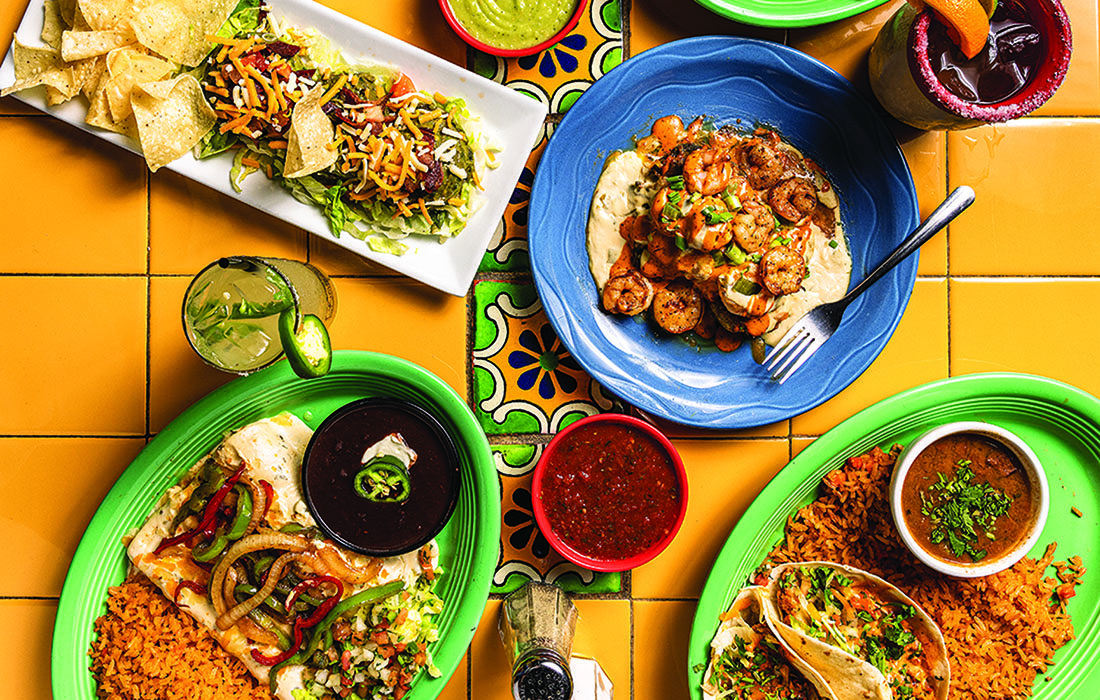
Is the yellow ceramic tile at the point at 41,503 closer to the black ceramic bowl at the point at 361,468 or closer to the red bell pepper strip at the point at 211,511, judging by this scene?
the red bell pepper strip at the point at 211,511

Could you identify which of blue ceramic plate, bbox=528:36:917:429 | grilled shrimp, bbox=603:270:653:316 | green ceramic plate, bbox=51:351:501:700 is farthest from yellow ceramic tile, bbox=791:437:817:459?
green ceramic plate, bbox=51:351:501:700

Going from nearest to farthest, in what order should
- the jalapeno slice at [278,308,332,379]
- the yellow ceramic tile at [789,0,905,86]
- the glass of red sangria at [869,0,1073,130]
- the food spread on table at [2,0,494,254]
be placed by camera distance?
the jalapeno slice at [278,308,332,379]
the glass of red sangria at [869,0,1073,130]
the food spread on table at [2,0,494,254]
the yellow ceramic tile at [789,0,905,86]

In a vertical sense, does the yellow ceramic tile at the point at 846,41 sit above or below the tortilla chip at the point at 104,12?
above

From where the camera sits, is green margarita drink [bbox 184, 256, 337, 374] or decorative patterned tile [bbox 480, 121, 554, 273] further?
decorative patterned tile [bbox 480, 121, 554, 273]

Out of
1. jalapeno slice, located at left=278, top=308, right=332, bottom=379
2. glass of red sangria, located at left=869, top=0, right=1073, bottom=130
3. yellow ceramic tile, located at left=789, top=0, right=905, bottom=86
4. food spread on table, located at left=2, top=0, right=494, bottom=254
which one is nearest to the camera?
jalapeno slice, located at left=278, top=308, right=332, bottom=379

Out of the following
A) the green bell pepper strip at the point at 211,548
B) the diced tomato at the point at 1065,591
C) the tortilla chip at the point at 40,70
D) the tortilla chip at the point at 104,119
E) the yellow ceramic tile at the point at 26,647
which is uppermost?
the tortilla chip at the point at 40,70

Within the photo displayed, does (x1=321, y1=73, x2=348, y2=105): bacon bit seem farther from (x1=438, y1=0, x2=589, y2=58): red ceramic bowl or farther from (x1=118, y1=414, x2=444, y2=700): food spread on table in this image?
(x1=118, y1=414, x2=444, y2=700): food spread on table


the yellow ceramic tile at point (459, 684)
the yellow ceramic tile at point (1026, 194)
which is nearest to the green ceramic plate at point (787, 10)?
the yellow ceramic tile at point (1026, 194)
